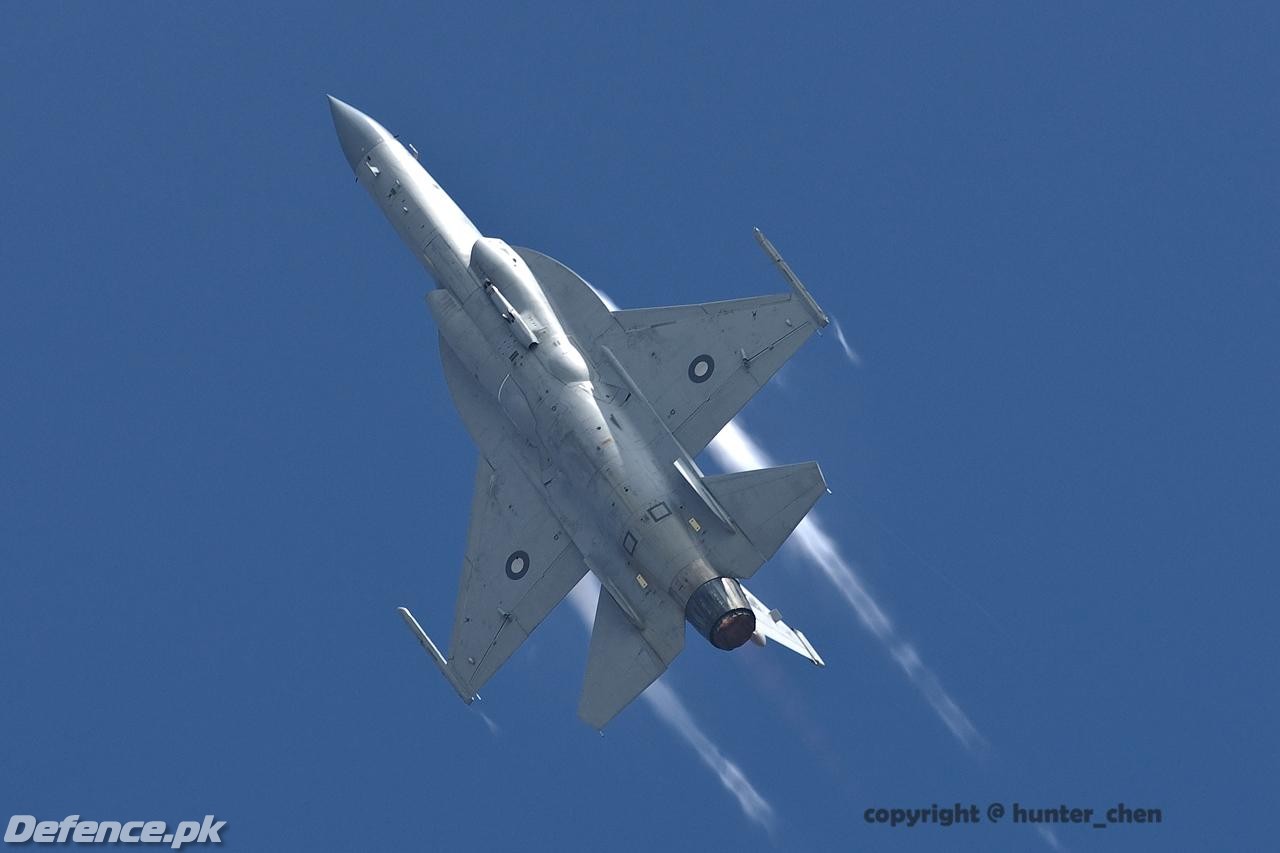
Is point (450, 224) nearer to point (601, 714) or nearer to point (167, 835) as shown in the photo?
point (601, 714)

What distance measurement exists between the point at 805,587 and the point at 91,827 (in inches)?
1060

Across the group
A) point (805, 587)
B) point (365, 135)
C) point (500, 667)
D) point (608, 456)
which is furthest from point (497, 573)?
point (365, 135)

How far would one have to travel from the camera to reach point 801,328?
49188 mm

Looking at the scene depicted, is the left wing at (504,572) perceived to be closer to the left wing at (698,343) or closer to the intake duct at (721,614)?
the left wing at (698,343)

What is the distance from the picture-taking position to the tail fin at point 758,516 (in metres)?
46.3

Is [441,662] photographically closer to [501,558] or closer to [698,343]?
[501,558]

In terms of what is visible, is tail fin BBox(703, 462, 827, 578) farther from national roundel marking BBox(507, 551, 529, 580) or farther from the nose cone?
the nose cone

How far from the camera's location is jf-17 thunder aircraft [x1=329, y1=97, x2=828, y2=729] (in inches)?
1828

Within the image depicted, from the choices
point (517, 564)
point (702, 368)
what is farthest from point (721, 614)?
point (702, 368)

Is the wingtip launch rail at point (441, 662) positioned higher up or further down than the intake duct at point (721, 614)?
higher up

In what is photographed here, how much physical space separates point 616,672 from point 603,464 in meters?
6.37

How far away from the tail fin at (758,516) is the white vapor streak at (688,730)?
5484 mm

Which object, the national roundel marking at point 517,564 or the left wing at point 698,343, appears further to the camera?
the national roundel marking at point 517,564

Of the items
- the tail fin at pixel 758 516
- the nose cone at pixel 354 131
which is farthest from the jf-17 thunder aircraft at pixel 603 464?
the nose cone at pixel 354 131
